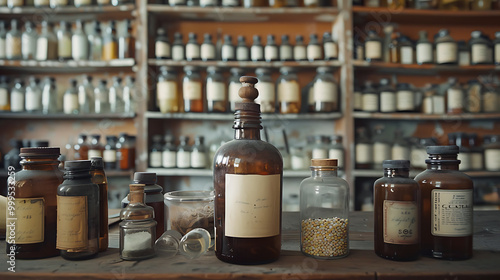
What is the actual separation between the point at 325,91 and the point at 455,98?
0.76 metres

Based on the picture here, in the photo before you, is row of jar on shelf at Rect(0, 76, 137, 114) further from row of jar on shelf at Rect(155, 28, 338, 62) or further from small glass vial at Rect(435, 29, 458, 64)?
small glass vial at Rect(435, 29, 458, 64)

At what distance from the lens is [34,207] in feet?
1.97

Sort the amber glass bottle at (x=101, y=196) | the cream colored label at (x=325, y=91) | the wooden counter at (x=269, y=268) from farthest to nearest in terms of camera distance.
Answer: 1. the cream colored label at (x=325, y=91)
2. the amber glass bottle at (x=101, y=196)
3. the wooden counter at (x=269, y=268)

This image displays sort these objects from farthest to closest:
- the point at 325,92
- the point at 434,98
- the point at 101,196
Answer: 1. the point at 434,98
2. the point at 325,92
3. the point at 101,196

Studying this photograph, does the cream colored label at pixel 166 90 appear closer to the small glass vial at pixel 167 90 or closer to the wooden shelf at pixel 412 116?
the small glass vial at pixel 167 90

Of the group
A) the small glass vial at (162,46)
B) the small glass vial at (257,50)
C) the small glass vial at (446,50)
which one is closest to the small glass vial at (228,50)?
the small glass vial at (257,50)

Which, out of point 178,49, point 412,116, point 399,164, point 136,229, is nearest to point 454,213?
point 399,164

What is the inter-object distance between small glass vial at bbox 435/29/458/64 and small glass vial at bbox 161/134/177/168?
157 cm

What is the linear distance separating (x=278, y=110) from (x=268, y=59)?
0.96 ft

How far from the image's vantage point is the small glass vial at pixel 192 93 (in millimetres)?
1941

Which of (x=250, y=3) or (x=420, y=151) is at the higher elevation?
(x=250, y=3)

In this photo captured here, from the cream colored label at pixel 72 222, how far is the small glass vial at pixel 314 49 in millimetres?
1619

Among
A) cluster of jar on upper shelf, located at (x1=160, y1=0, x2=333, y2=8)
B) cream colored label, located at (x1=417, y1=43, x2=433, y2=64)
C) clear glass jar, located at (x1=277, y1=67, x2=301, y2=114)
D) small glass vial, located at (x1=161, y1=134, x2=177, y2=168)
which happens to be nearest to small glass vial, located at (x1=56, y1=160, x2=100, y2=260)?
small glass vial, located at (x1=161, y1=134, x2=177, y2=168)

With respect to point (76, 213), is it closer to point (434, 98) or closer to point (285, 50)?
point (285, 50)
